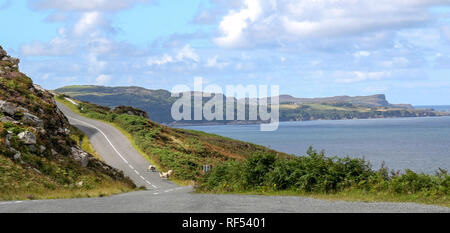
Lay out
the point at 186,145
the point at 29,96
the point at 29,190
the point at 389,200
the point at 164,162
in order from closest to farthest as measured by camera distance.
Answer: the point at 389,200 < the point at 29,190 < the point at 29,96 < the point at 164,162 < the point at 186,145

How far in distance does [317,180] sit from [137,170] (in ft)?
114

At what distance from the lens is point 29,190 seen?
25469 mm

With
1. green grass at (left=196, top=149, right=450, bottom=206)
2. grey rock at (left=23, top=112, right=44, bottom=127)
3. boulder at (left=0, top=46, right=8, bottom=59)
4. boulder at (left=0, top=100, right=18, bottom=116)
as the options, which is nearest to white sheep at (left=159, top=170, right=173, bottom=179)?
grey rock at (left=23, top=112, right=44, bottom=127)

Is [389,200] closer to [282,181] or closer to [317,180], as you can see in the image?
[317,180]

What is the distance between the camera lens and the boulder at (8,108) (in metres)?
35.7

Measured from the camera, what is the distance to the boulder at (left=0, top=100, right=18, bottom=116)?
35.7 metres

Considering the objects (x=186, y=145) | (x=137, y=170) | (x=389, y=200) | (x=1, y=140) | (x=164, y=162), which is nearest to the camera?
(x=389, y=200)

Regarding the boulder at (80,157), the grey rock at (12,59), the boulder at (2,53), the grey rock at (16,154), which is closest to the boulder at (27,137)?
the grey rock at (16,154)

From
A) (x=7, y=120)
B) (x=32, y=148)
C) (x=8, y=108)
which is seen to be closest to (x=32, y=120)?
(x=8, y=108)

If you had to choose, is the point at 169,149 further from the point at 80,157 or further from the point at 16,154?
the point at 16,154

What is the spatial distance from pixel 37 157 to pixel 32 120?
6.14 meters

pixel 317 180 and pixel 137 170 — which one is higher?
pixel 317 180

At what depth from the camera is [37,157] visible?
3189cm
